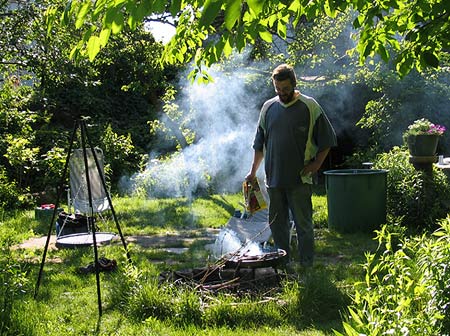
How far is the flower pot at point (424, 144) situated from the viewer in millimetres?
7398

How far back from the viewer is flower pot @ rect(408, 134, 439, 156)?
7398 millimetres

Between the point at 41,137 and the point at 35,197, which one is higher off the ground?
the point at 41,137

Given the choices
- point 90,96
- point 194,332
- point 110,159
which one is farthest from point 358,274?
point 90,96

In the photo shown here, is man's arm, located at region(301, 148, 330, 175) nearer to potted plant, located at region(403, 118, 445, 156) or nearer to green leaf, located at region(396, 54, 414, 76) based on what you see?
green leaf, located at region(396, 54, 414, 76)

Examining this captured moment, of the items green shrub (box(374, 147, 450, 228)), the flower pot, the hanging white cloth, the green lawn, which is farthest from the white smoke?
the green lawn

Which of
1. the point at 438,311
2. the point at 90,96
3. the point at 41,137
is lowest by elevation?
the point at 438,311

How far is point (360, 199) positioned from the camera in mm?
7070

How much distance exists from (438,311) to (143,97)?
12.3 m

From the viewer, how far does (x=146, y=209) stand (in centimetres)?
916

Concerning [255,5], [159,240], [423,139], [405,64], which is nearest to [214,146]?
[159,240]

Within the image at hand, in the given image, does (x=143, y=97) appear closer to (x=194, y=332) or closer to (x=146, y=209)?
(x=146, y=209)

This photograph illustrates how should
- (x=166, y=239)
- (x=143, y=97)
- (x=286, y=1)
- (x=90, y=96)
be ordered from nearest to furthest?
(x=286, y=1) → (x=166, y=239) → (x=90, y=96) → (x=143, y=97)

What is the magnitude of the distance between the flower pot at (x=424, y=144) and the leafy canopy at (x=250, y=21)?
12.5 ft

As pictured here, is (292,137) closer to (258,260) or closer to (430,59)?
(258,260)
